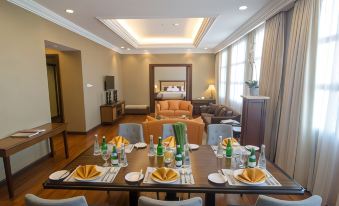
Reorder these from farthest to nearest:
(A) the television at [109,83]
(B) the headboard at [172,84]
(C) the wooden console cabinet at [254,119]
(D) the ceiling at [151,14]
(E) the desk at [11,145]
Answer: (B) the headboard at [172,84] → (A) the television at [109,83] → (C) the wooden console cabinet at [254,119] → (D) the ceiling at [151,14] → (E) the desk at [11,145]

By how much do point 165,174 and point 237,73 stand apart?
15.5ft

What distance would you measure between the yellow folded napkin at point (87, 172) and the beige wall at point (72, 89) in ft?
12.9

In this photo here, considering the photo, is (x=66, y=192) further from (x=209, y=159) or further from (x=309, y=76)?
(x=309, y=76)

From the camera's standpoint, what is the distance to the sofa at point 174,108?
6.90 m

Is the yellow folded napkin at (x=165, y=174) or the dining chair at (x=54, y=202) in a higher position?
the dining chair at (x=54, y=202)

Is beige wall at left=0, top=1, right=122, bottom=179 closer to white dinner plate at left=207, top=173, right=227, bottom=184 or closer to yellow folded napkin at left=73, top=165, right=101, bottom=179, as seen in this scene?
yellow folded napkin at left=73, top=165, right=101, bottom=179

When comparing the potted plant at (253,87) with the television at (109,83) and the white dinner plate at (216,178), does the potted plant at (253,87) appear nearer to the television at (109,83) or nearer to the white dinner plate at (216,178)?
the white dinner plate at (216,178)

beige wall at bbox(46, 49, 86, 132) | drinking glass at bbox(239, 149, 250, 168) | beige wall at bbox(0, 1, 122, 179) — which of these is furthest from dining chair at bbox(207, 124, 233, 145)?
beige wall at bbox(46, 49, 86, 132)

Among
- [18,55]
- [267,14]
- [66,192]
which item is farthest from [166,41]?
[66,192]

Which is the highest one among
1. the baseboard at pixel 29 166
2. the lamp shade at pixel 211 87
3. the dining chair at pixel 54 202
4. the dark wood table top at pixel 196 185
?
the lamp shade at pixel 211 87

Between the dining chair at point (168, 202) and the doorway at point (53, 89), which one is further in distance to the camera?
the doorway at point (53, 89)

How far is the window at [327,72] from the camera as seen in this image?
7.08 ft

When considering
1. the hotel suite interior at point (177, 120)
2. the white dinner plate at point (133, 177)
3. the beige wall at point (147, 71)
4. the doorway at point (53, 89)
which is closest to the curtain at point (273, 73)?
the hotel suite interior at point (177, 120)

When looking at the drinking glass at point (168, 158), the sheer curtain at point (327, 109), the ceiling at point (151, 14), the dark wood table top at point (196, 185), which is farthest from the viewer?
the ceiling at point (151, 14)
